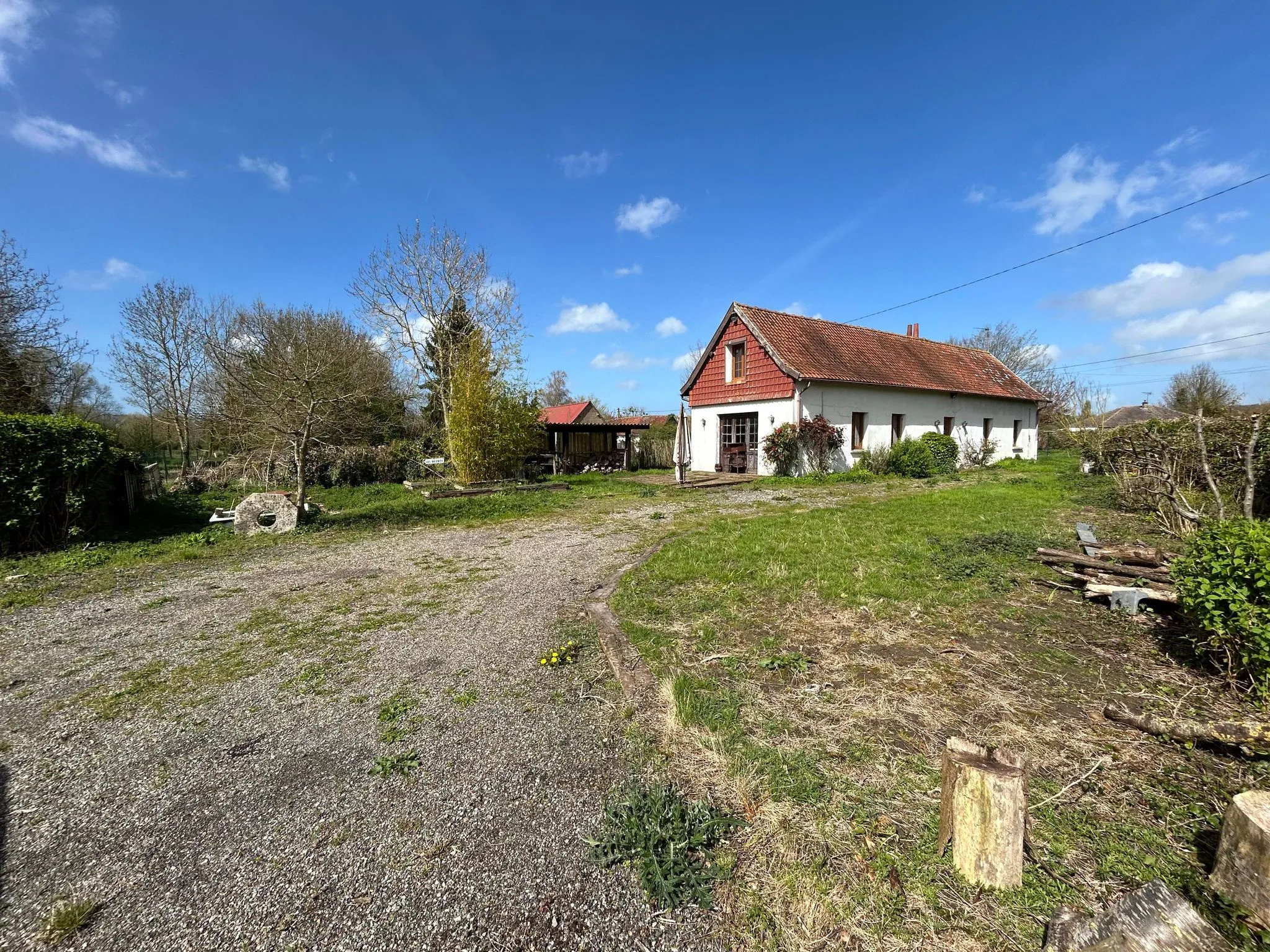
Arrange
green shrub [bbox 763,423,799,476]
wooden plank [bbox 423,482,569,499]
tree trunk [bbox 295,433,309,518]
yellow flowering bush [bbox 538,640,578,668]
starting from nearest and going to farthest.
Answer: yellow flowering bush [bbox 538,640,578,668]
tree trunk [bbox 295,433,309,518]
wooden plank [bbox 423,482,569,499]
green shrub [bbox 763,423,799,476]

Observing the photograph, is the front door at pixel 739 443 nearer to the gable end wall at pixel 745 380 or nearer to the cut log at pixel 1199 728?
the gable end wall at pixel 745 380

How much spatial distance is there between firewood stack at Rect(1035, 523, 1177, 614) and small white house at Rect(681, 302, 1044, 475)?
10857mm

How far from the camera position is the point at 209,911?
2.00 metres

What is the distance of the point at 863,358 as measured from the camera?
19.7 meters

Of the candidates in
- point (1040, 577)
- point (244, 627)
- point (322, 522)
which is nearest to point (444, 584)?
point (244, 627)

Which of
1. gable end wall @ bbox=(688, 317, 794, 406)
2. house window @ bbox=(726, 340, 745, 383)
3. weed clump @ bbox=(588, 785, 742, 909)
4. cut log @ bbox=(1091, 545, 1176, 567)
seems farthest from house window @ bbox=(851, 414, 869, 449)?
weed clump @ bbox=(588, 785, 742, 909)

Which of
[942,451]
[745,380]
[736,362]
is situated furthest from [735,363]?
[942,451]

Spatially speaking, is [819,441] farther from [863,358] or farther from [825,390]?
[863,358]

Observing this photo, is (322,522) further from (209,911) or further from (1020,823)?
(1020,823)

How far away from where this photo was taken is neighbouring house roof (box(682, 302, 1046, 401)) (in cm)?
1755

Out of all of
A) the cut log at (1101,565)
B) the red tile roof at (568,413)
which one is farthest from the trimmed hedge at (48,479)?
the red tile roof at (568,413)

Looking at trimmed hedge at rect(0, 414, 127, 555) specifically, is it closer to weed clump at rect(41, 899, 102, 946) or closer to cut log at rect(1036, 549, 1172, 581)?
weed clump at rect(41, 899, 102, 946)

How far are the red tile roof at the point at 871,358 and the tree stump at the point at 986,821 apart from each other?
1535 cm

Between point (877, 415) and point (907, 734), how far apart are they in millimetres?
17603
